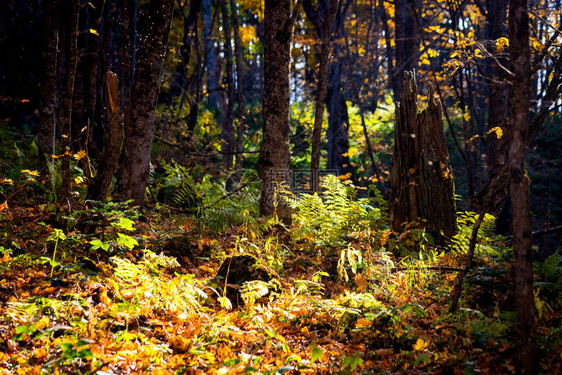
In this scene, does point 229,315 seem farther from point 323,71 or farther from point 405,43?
point 405,43

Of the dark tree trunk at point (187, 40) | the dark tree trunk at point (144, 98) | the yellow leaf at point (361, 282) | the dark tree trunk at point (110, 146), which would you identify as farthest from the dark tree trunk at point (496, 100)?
the dark tree trunk at point (187, 40)

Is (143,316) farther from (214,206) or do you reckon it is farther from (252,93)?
(252,93)

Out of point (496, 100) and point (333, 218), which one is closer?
point (333, 218)

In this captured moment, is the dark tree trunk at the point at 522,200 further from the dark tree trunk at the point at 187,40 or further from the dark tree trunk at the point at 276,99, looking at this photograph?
the dark tree trunk at the point at 187,40

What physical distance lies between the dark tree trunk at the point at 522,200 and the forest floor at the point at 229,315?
327 millimetres

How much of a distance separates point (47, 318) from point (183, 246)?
7.02 feet

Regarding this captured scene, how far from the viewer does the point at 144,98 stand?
18.6ft

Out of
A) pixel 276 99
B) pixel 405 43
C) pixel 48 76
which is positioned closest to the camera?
pixel 276 99

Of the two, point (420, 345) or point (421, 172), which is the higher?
point (421, 172)

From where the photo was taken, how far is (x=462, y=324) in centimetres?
337

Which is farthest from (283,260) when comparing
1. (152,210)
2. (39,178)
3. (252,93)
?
(252,93)

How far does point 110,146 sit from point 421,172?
4447 mm

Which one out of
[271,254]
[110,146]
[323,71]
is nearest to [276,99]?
[323,71]

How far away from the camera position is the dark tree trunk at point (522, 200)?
2.54 m
